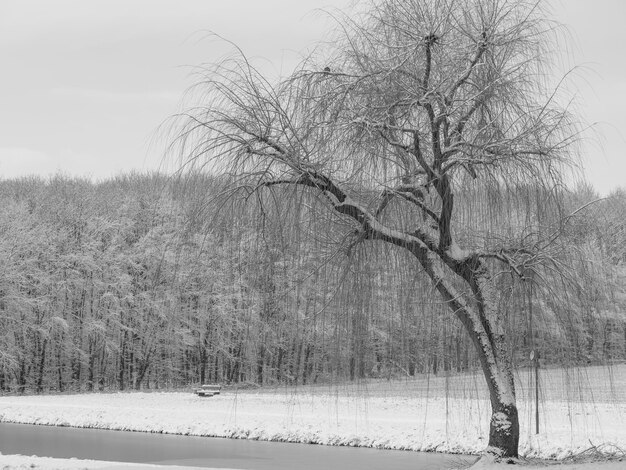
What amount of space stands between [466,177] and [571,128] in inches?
49.2

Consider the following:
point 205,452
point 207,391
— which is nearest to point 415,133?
point 205,452

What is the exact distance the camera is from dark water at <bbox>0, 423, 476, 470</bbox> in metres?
19.1

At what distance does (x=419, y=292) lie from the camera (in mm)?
9070

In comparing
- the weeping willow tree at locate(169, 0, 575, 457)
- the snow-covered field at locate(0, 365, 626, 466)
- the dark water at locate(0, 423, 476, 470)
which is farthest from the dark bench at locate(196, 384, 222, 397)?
the weeping willow tree at locate(169, 0, 575, 457)

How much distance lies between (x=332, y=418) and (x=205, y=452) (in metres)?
5.22

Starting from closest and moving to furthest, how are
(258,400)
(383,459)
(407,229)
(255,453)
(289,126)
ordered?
(289,126)
(407,229)
(383,459)
(255,453)
(258,400)

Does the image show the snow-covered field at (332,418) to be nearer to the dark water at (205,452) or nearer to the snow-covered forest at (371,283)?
the dark water at (205,452)

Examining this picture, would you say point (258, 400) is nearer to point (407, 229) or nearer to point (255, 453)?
point (255, 453)

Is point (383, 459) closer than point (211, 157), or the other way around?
point (211, 157)

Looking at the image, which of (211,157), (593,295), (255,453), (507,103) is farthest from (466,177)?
(255,453)

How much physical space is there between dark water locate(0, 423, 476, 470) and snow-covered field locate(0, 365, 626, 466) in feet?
2.23

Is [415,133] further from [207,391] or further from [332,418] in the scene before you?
[207,391]

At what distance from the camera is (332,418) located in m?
25.6

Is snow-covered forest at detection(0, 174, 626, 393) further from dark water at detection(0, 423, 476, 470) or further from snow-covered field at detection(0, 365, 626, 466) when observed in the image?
dark water at detection(0, 423, 476, 470)
